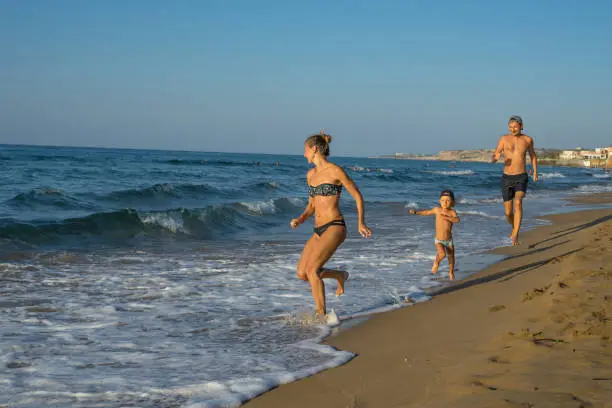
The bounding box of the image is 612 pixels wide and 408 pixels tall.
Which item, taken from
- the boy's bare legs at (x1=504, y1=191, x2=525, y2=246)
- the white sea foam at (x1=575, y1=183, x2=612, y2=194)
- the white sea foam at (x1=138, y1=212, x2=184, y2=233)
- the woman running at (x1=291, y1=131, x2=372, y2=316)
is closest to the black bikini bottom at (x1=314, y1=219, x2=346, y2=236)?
the woman running at (x1=291, y1=131, x2=372, y2=316)

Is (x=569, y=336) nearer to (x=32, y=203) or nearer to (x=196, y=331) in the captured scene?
(x=196, y=331)

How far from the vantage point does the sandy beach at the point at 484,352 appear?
3.21 meters

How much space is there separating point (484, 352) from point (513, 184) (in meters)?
6.87

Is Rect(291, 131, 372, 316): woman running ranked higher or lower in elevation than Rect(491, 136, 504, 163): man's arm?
lower

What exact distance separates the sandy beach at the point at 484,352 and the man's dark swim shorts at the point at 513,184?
3.37 metres

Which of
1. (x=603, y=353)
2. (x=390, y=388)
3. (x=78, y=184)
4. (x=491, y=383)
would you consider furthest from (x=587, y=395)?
(x=78, y=184)

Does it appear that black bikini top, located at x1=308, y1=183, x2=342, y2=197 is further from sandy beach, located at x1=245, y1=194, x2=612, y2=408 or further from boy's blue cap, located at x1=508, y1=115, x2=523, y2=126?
boy's blue cap, located at x1=508, y1=115, x2=523, y2=126

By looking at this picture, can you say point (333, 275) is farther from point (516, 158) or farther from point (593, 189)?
point (593, 189)

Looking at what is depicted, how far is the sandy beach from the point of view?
3215mm

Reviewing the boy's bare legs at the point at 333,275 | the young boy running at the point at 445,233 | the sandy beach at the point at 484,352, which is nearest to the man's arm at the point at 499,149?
the young boy running at the point at 445,233

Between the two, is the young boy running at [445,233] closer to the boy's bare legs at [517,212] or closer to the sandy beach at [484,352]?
the sandy beach at [484,352]

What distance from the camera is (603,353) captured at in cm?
367

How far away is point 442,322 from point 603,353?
6.46 feet

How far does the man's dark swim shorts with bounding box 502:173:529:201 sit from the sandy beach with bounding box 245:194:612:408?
3.37 meters
